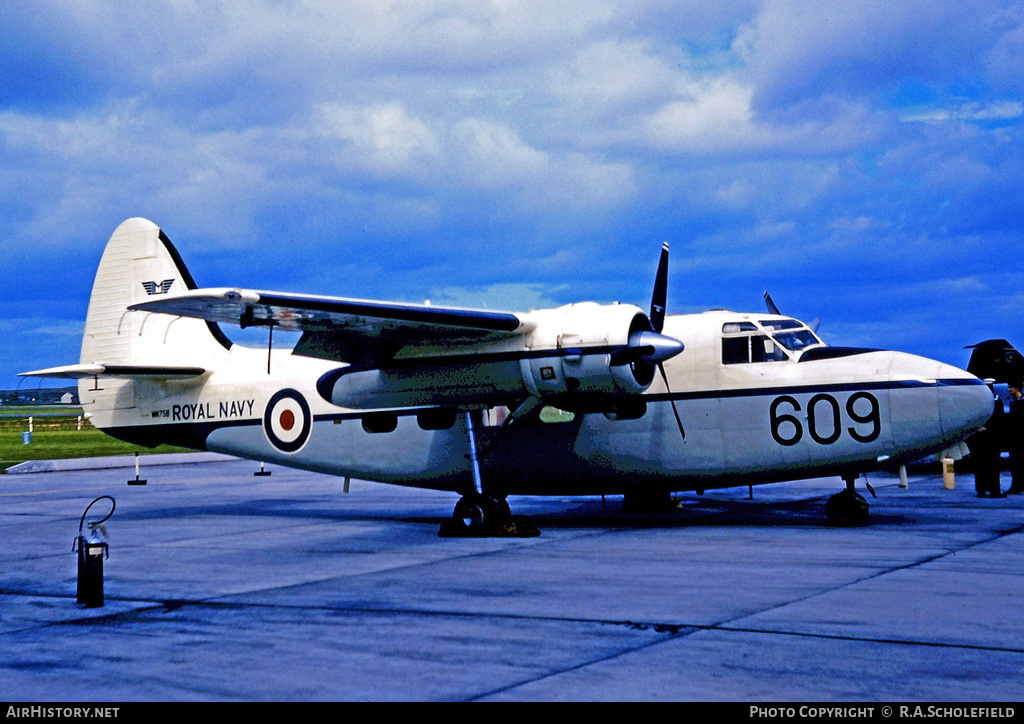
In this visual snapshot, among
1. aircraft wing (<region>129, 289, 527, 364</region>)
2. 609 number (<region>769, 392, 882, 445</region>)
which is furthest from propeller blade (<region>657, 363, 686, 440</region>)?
aircraft wing (<region>129, 289, 527, 364</region>)

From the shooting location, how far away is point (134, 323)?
20.1m

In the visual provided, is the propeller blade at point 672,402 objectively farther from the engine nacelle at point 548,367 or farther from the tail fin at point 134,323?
the tail fin at point 134,323

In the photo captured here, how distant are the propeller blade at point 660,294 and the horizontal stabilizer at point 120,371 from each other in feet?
30.4

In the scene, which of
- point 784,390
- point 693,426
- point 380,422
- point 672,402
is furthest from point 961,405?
point 380,422

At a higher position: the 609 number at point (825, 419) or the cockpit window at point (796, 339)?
the cockpit window at point (796, 339)

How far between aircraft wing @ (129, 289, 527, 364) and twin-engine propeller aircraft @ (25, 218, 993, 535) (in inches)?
1.3

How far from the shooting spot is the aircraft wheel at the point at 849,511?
1469cm

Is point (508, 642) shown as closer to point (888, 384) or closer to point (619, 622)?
point (619, 622)

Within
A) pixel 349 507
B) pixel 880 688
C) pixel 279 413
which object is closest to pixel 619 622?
pixel 880 688

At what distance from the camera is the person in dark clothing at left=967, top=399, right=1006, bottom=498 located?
64.5 feet

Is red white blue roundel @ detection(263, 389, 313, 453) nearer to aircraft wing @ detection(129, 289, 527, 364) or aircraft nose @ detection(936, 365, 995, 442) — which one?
aircraft wing @ detection(129, 289, 527, 364)

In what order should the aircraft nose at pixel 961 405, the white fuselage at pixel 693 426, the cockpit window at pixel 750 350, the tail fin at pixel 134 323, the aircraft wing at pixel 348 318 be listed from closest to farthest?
the aircraft wing at pixel 348 318 → the aircraft nose at pixel 961 405 → the white fuselage at pixel 693 426 → the cockpit window at pixel 750 350 → the tail fin at pixel 134 323

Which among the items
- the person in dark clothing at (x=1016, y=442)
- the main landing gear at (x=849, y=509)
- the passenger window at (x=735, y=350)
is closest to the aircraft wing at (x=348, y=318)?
the passenger window at (x=735, y=350)
